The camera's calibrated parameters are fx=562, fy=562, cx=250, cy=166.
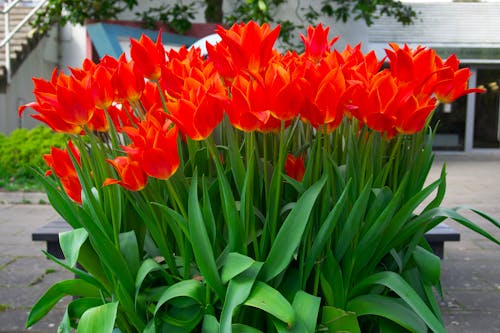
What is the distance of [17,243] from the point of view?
467 centimetres

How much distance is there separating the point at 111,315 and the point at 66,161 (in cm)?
44

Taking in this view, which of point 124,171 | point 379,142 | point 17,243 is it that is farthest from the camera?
point 17,243

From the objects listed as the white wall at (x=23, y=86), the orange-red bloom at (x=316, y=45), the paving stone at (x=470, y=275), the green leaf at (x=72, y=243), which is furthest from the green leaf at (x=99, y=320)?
the white wall at (x=23, y=86)

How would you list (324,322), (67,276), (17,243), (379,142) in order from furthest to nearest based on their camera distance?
1. (17,243)
2. (67,276)
3. (379,142)
4. (324,322)

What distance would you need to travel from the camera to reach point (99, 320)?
1151 millimetres

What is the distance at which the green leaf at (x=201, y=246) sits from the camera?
1.09 metres

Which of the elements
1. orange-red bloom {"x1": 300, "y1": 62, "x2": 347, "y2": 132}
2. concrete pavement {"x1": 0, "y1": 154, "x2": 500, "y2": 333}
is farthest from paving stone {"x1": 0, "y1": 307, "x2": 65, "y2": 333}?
orange-red bloom {"x1": 300, "y1": 62, "x2": 347, "y2": 132}

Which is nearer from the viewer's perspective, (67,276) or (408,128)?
(408,128)

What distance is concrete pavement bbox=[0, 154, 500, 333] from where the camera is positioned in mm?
2723

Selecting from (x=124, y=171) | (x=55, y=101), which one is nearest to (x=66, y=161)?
(x=55, y=101)

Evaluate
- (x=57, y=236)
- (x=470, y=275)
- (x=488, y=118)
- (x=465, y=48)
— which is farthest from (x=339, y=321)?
(x=488, y=118)

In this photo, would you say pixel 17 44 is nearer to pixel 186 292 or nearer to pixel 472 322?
pixel 472 322

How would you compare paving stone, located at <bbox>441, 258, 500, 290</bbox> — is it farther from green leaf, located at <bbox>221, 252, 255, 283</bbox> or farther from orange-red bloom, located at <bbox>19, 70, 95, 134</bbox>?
orange-red bloom, located at <bbox>19, 70, 95, 134</bbox>

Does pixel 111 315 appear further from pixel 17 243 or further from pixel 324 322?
pixel 17 243
